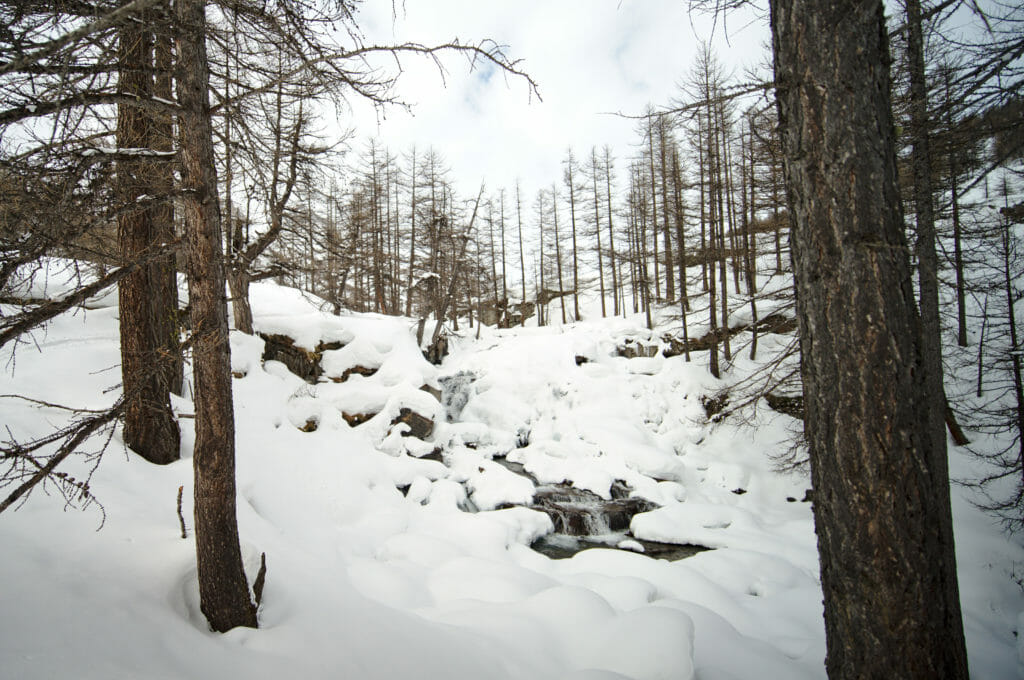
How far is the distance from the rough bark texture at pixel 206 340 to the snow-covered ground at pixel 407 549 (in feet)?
1.27

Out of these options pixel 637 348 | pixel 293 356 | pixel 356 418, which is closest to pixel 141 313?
pixel 356 418

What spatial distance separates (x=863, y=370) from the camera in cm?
212

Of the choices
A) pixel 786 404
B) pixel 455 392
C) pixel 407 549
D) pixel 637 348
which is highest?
pixel 637 348

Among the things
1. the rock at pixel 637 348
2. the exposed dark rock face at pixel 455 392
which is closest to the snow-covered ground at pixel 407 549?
the exposed dark rock face at pixel 455 392

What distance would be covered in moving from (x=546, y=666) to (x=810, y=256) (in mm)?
3675

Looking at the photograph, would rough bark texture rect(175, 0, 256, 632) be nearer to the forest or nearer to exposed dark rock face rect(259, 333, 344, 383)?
the forest

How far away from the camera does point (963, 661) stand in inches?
83.2

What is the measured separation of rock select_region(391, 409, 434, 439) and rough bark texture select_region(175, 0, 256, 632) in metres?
7.23

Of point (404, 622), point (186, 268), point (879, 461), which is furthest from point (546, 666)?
point (186, 268)

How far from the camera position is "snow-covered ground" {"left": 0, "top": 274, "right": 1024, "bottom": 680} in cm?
298

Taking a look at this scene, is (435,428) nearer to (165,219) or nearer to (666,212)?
(165,219)

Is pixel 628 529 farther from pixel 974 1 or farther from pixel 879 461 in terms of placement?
pixel 974 1

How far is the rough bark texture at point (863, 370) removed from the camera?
2.04 metres

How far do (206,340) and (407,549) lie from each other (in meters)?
4.53
